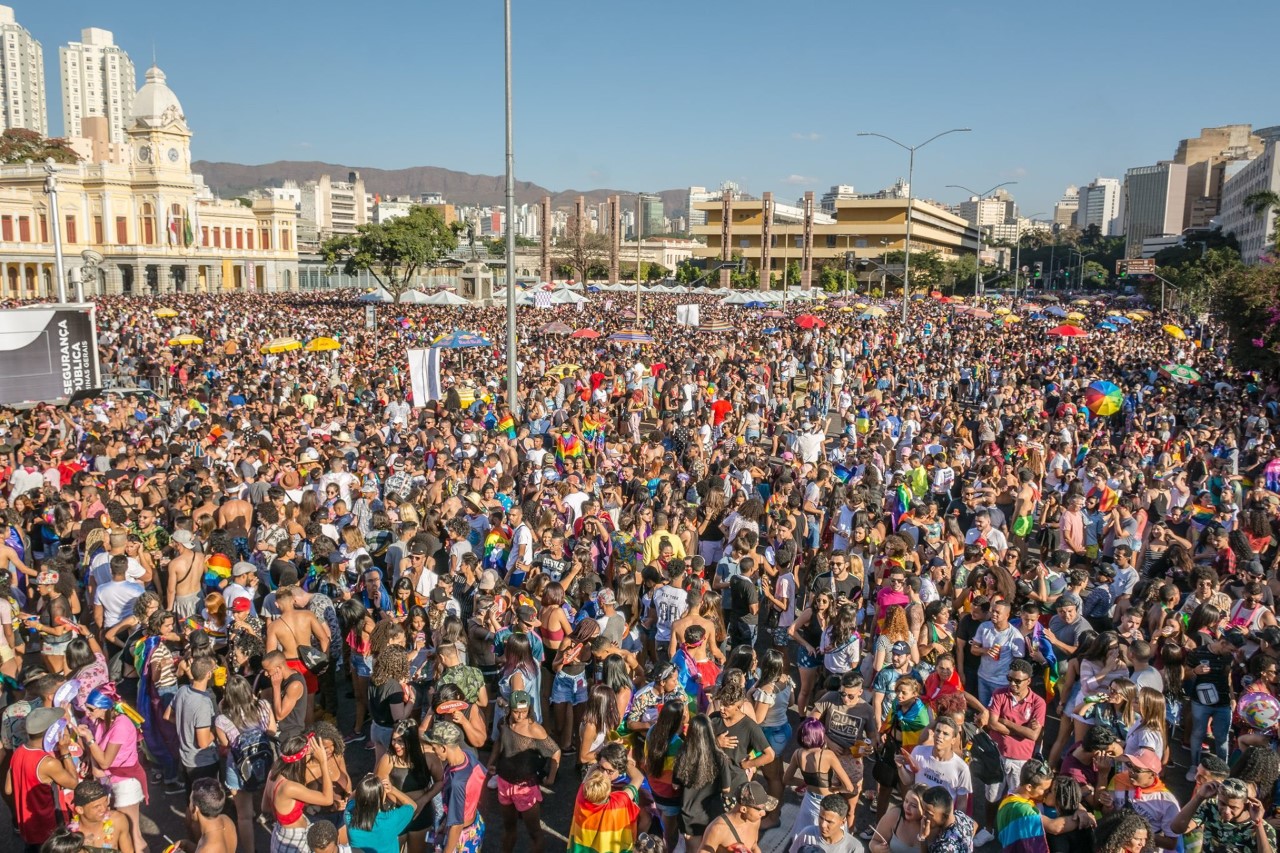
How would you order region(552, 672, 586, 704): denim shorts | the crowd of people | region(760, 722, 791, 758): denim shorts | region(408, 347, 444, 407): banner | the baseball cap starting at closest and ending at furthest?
the baseball cap, the crowd of people, region(760, 722, 791, 758): denim shorts, region(552, 672, 586, 704): denim shorts, region(408, 347, 444, 407): banner

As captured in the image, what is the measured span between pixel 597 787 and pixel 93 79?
229 m

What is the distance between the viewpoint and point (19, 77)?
Result: 176 metres

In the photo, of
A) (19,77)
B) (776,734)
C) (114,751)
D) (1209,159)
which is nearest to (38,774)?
(114,751)

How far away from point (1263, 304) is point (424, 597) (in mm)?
18637

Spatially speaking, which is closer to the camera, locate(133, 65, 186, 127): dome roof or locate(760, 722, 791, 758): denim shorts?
locate(760, 722, 791, 758): denim shorts

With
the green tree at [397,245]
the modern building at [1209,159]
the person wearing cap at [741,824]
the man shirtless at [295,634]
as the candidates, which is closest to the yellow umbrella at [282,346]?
the man shirtless at [295,634]

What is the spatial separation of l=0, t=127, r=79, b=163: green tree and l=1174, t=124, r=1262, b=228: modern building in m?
138

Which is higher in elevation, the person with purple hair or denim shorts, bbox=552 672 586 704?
the person with purple hair

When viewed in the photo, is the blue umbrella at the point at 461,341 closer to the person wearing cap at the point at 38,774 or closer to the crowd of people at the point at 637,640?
the crowd of people at the point at 637,640

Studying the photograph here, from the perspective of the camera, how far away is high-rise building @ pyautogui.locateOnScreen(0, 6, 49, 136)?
173 metres

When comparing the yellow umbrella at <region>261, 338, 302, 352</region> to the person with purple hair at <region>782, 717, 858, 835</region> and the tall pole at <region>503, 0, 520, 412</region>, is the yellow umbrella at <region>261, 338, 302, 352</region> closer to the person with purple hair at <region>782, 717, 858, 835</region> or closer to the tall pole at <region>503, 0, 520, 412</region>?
the tall pole at <region>503, 0, 520, 412</region>

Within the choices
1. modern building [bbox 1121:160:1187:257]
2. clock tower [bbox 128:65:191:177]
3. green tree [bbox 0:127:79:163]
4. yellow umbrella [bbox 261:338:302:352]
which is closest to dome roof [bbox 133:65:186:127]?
clock tower [bbox 128:65:191:177]

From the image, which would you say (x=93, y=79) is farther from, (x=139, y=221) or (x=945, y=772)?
(x=945, y=772)

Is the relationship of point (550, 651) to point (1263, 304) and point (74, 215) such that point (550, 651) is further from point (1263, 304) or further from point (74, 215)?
point (74, 215)
